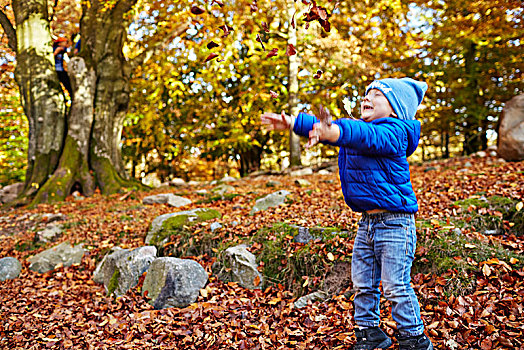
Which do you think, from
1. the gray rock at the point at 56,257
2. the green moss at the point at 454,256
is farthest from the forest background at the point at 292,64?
the green moss at the point at 454,256

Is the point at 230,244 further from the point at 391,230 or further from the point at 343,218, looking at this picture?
the point at 391,230

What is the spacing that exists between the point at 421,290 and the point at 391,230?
3.91ft

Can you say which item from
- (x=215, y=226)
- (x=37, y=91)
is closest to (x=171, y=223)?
(x=215, y=226)

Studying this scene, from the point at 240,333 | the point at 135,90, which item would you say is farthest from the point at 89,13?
the point at 240,333

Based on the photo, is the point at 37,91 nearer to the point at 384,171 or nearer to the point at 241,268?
the point at 241,268

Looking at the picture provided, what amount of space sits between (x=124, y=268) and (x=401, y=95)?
3475 millimetres

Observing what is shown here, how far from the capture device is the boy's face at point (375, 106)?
2.19 meters

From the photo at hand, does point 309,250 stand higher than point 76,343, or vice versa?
point 309,250

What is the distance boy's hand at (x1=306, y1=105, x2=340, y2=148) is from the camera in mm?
1679

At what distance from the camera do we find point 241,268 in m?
3.86

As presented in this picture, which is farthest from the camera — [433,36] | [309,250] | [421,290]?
[433,36]

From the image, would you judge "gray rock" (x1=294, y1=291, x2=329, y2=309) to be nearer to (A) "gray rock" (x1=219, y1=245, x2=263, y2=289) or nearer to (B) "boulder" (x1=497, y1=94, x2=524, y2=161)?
(A) "gray rock" (x1=219, y1=245, x2=263, y2=289)

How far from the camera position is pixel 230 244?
4.26 m

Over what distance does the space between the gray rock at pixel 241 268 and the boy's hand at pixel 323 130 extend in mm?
2452
